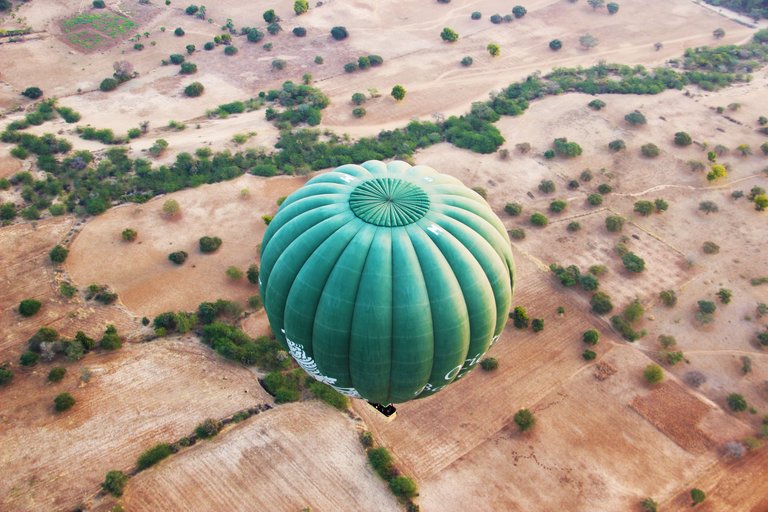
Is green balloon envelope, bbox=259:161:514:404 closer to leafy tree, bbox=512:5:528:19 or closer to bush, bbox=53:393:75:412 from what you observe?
bush, bbox=53:393:75:412

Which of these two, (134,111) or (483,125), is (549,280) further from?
(134,111)

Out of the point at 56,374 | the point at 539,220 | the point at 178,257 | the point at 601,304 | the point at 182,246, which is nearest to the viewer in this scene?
the point at 56,374

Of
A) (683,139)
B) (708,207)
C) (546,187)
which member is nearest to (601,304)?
(546,187)

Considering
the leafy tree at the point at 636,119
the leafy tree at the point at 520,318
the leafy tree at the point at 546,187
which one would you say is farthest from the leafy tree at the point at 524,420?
the leafy tree at the point at 636,119

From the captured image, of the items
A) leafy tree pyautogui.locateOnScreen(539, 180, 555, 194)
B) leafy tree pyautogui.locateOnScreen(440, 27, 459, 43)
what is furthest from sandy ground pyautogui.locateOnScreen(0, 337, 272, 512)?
A: leafy tree pyautogui.locateOnScreen(440, 27, 459, 43)

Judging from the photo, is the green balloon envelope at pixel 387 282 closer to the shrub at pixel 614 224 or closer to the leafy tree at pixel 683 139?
the shrub at pixel 614 224

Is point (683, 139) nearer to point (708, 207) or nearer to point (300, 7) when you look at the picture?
point (708, 207)
